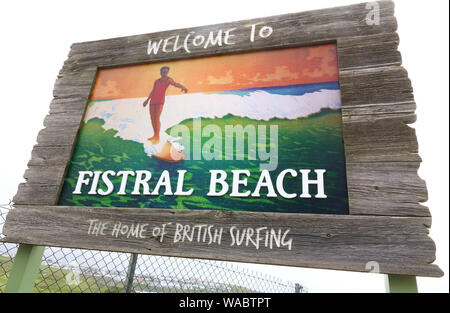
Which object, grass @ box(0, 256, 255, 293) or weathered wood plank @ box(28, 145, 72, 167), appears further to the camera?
grass @ box(0, 256, 255, 293)

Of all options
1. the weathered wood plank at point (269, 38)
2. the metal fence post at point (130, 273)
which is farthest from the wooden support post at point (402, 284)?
the metal fence post at point (130, 273)

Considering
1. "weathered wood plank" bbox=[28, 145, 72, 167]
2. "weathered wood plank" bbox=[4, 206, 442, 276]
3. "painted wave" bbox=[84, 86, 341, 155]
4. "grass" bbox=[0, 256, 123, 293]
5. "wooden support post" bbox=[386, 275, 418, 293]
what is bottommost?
"grass" bbox=[0, 256, 123, 293]

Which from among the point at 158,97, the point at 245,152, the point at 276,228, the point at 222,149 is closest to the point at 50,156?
the point at 158,97

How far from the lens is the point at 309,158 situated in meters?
1.35

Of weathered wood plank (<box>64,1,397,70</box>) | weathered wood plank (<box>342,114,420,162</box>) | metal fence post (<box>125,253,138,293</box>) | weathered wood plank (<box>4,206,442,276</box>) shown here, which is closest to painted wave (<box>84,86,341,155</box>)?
weathered wood plank (<box>342,114,420,162</box>)

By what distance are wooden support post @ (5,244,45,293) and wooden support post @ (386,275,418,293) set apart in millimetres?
1859

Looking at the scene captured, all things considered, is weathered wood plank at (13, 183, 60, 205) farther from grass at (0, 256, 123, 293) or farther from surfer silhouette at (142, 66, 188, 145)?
surfer silhouette at (142, 66, 188, 145)

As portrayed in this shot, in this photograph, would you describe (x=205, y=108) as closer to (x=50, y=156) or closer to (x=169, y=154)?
(x=169, y=154)

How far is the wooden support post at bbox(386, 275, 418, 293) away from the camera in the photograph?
1.04 metres

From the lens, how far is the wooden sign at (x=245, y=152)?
1175 millimetres

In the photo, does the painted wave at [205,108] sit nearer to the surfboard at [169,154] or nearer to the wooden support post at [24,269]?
the surfboard at [169,154]

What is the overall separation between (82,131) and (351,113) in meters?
1.71

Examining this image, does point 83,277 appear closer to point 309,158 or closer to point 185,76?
point 185,76
